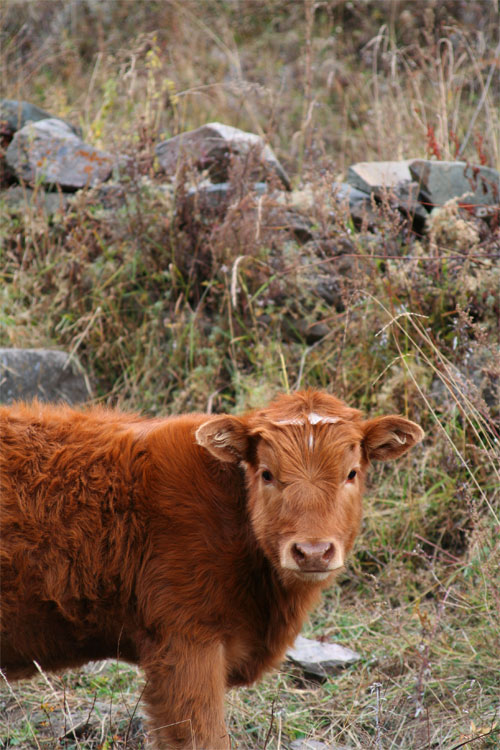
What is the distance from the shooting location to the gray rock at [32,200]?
647cm

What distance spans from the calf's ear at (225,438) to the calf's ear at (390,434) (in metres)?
0.51

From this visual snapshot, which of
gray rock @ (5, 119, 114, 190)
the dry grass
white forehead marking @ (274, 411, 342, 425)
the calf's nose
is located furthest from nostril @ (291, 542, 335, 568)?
gray rock @ (5, 119, 114, 190)

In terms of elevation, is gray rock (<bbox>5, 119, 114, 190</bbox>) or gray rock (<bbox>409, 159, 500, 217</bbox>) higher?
gray rock (<bbox>5, 119, 114, 190</bbox>)

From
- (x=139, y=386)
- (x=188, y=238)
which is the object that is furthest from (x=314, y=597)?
(x=188, y=238)

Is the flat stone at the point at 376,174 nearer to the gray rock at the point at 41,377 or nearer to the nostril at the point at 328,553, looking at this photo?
the gray rock at the point at 41,377

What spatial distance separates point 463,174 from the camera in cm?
627

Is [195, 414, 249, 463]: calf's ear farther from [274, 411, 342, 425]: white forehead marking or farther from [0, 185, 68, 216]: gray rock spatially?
[0, 185, 68, 216]: gray rock

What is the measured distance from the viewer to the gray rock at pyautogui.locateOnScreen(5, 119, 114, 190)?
Answer: 672 centimetres

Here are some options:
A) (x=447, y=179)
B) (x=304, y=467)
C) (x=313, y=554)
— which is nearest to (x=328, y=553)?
(x=313, y=554)

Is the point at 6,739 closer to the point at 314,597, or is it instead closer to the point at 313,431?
the point at 314,597

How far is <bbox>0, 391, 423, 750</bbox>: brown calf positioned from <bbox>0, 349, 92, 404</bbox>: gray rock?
7.22ft

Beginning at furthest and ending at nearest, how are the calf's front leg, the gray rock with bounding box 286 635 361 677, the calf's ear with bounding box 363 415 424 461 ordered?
the gray rock with bounding box 286 635 361 677 → the calf's ear with bounding box 363 415 424 461 → the calf's front leg

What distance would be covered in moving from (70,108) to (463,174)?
4278 millimetres

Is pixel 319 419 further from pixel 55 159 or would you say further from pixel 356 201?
pixel 55 159
